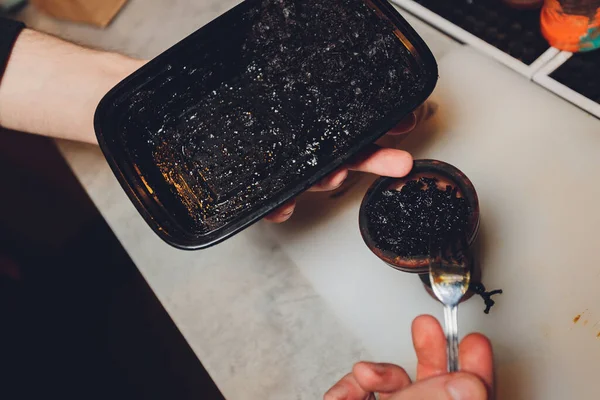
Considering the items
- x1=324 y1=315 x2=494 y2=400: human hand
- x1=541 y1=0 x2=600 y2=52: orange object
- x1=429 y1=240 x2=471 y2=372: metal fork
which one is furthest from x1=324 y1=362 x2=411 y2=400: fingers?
x1=541 y1=0 x2=600 y2=52: orange object

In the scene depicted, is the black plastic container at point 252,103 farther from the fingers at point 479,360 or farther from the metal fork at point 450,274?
the fingers at point 479,360

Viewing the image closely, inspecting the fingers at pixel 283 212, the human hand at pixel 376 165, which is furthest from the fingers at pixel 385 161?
Result: the fingers at pixel 283 212

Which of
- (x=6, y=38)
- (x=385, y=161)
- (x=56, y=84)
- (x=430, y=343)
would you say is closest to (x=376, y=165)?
(x=385, y=161)

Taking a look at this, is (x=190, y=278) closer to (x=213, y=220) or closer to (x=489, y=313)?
(x=213, y=220)

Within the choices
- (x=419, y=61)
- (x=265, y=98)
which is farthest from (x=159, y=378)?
(x=419, y=61)

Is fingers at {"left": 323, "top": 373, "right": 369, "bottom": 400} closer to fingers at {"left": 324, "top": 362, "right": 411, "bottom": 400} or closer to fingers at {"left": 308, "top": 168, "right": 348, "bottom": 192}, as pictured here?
fingers at {"left": 324, "top": 362, "right": 411, "bottom": 400}

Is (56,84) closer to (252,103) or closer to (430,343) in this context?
(252,103)
